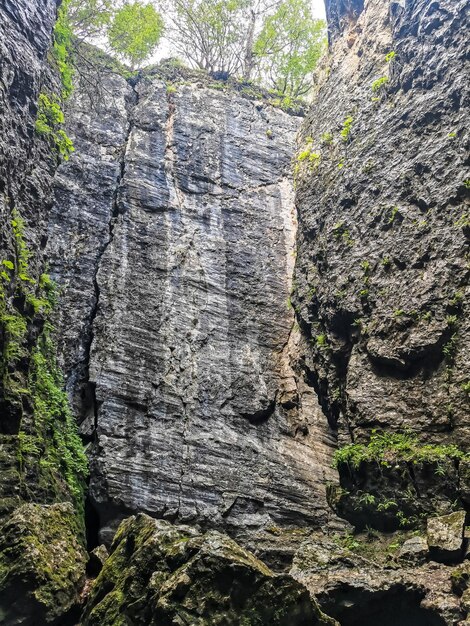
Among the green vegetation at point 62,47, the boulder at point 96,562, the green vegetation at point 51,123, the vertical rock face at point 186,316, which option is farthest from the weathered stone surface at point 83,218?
the boulder at point 96,562

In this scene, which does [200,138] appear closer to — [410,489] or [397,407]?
[397,407]

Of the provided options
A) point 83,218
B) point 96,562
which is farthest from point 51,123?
point 96,562

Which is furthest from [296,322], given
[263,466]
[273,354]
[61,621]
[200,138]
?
[61,621]

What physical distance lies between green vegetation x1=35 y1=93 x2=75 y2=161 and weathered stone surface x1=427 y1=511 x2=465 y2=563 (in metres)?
10.9

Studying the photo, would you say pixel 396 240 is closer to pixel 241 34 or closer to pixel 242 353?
pixel 242 353

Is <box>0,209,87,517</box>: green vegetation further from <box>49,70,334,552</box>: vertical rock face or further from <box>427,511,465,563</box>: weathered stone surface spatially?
<box>427,511,465,563</box>: weathered stone surface

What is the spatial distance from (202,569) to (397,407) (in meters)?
6.30

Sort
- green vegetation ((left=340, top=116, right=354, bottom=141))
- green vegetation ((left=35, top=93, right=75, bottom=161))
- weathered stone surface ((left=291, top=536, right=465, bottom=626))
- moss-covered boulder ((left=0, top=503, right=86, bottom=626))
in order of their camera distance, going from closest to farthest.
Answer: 1. moss-covered boulder ((left=0, top=503, right=86, bottom=626))
2. weathered stone surface ((left=291, top=536, right=465, bottom=626))
3. green vegetation ((left=35, top=93, right=75, bottom=161))
4. green vegetation ((left=340, top=116, right=354, bottom=141))

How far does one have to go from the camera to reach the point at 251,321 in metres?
14.5

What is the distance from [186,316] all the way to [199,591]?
29.7 feet

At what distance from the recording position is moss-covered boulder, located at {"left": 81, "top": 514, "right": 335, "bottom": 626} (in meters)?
5.21

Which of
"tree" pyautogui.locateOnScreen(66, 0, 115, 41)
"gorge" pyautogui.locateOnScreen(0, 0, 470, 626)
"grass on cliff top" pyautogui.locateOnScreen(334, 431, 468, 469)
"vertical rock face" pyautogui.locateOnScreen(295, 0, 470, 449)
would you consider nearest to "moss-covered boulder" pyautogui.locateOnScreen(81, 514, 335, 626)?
"gorge" pyautogui.locateOnScreen(0, 0, 470, 626)

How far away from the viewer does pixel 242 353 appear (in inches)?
541

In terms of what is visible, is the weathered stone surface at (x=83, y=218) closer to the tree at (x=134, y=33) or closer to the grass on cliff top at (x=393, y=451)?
the tree at (x=134, y=33)
